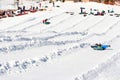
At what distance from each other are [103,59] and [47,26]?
14688 mm

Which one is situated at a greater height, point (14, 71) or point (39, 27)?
point (14, 71)

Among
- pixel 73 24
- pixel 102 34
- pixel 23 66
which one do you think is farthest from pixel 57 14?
pixel 23 66

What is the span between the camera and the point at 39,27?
3028cm

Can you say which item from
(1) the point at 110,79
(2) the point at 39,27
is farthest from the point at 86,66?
(2) the point at 39,27

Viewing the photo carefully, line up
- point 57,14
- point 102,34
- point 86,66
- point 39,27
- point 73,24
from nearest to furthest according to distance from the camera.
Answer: point 86,66
point 102,34
point 39,27
point 73,24
point 57,14

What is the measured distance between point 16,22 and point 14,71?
64.8 ft

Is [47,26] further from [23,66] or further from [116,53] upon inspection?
[23,66]

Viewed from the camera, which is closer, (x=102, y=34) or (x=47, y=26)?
(x=102, y=34)

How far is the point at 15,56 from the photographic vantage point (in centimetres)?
1503

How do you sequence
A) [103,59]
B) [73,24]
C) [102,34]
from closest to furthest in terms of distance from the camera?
[103,59], [102,34], [73,24]

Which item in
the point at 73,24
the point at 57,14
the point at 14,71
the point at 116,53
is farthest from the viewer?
the point at 57,14

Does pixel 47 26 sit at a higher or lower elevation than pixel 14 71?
lower

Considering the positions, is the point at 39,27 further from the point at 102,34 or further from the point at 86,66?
the point at 86,66

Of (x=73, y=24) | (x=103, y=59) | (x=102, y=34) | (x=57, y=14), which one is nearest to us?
(x=103, y=59)
